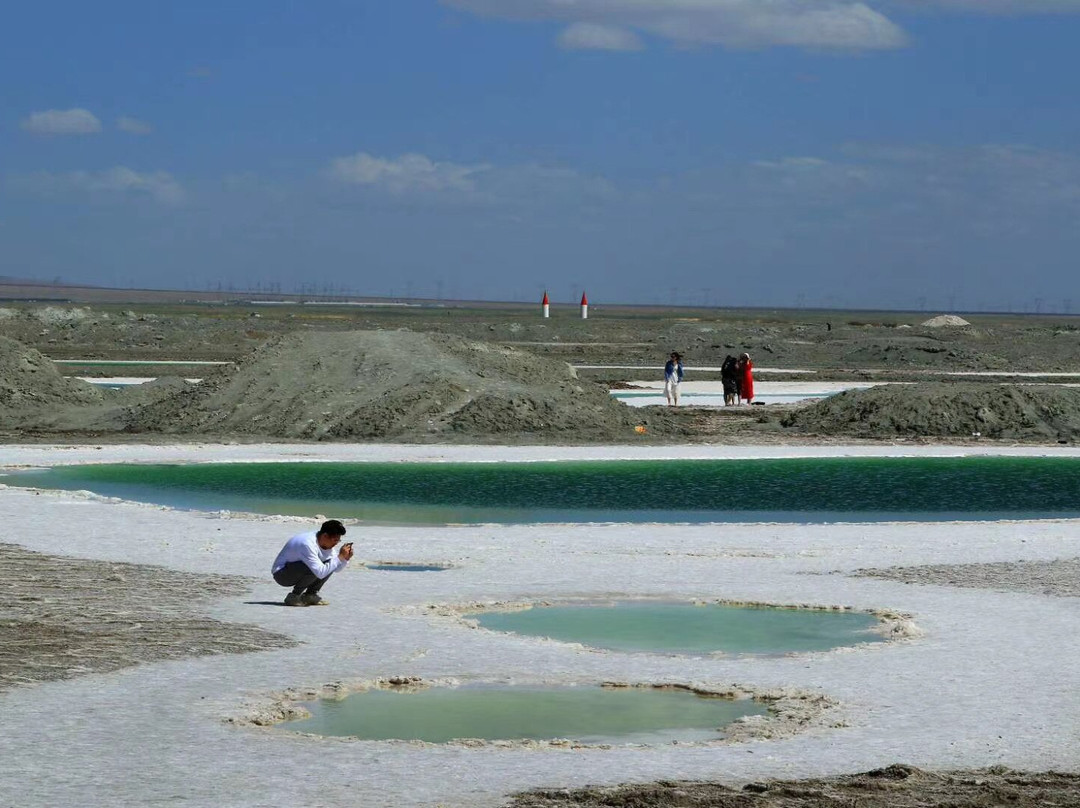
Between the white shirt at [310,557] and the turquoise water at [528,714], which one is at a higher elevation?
the white shirt at [310,557]

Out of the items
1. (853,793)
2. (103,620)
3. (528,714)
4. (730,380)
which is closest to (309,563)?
(103,620)

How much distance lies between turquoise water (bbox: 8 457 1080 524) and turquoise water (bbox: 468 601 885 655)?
7.74 m

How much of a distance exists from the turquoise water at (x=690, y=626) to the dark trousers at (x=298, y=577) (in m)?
1.47

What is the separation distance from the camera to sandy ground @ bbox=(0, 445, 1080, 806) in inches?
351

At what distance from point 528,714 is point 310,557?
13.9 feet

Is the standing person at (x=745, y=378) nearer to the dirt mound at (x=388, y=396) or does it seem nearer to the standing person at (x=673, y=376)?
the standing person at (x=673, y=376)

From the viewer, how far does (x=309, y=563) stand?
14.3 metres

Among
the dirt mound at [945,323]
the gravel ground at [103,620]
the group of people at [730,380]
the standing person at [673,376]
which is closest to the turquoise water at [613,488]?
the gravel ground at [103,620]

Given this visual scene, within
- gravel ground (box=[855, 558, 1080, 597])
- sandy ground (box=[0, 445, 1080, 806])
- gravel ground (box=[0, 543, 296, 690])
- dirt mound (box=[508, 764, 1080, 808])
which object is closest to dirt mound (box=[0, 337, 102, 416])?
sandy ground (box=[0, 445, 1080, 806])

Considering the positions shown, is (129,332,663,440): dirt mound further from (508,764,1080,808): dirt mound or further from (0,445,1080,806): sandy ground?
(508,764,1080,808): dirt mound

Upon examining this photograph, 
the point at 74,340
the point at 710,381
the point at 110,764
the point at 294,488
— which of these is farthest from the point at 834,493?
the point at 74,340

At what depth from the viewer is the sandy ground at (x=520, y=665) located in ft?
29.3

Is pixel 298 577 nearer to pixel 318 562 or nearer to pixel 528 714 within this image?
pixel 318 562

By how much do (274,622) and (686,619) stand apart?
11.9 feet
